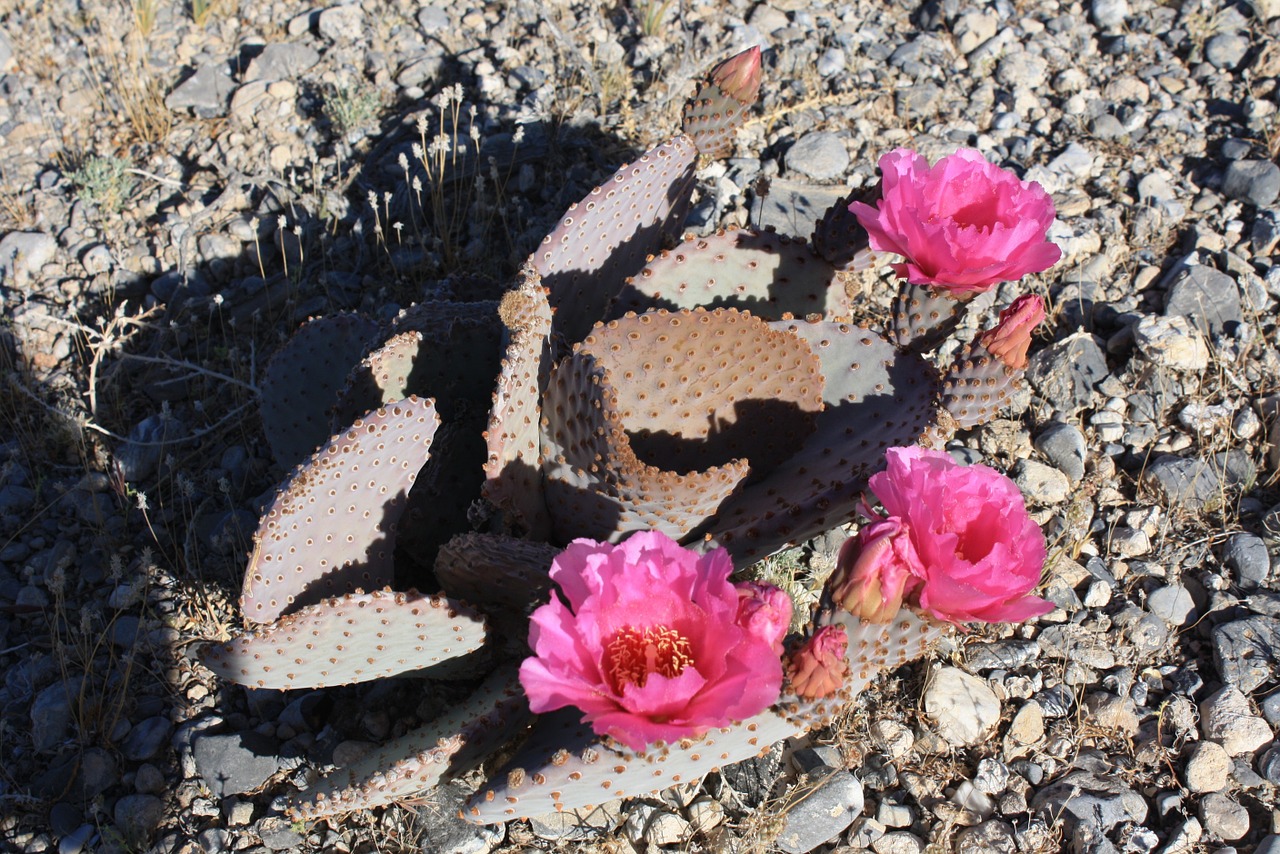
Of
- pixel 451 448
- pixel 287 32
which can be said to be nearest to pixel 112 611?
pixel 451 448

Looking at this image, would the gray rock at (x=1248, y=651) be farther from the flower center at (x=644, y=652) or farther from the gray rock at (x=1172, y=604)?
the flower center at (x=644, y=652)

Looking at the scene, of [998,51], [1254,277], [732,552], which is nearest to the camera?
[732,552]

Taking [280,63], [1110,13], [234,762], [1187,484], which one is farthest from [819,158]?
[234,762]

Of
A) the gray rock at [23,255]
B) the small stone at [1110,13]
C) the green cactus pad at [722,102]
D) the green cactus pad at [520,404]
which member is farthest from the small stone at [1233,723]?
the gray rock at [23,255]

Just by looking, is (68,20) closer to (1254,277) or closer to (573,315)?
(573,315)

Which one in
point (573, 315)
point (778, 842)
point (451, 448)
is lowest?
point (778, 842)

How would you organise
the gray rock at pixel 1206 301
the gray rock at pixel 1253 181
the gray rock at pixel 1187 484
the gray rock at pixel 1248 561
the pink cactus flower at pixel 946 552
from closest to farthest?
the pink cactus flower at pixel 946 552
the gray rock at pixel 1248 561
the gray rock at pixel 1187 484
the gray rock at pixel 1206 301
the gray rock at pixel 1253 181

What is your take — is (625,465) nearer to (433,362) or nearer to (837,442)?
(837,442)
